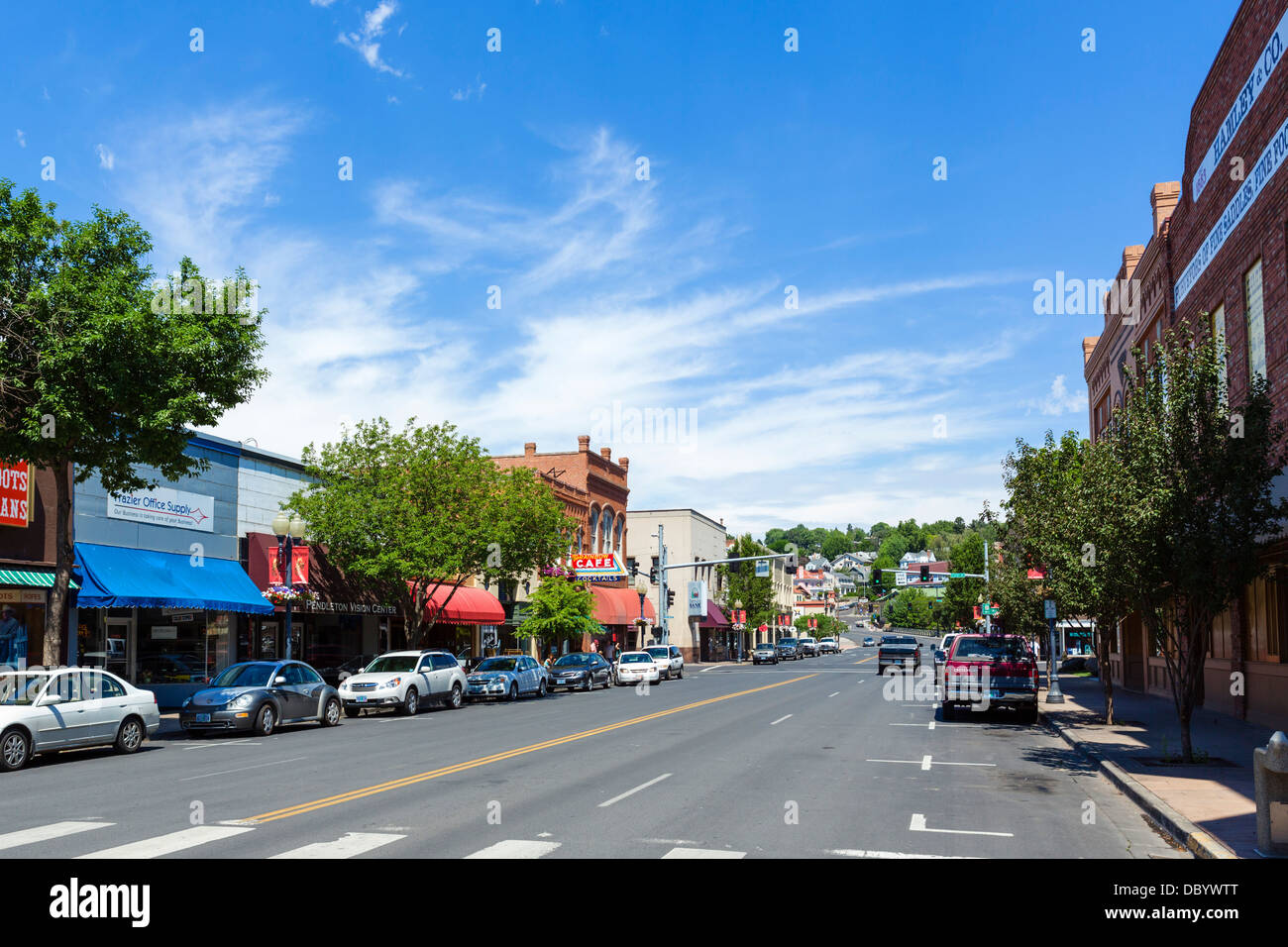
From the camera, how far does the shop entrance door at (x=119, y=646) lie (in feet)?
82.1

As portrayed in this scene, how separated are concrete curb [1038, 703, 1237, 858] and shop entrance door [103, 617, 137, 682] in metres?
21.3

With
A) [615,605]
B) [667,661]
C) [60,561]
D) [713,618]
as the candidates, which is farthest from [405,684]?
[713,618]

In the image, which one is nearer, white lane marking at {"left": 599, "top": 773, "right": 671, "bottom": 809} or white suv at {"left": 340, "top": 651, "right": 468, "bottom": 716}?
white lane marking at {"left": 599, "top": 773, "right": 671, "bottom": 809}

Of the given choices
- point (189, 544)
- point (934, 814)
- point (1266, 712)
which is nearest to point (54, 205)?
point (189, 544)

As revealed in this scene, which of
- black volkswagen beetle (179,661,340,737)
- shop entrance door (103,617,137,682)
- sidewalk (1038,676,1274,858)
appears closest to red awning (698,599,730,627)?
Result: sidewalk (1038,676,1274,858)

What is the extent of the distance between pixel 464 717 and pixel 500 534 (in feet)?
26.5

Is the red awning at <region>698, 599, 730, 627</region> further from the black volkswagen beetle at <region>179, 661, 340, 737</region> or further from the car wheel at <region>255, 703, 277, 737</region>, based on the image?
the car wheel at <region>255, 703, 277, 737</region>

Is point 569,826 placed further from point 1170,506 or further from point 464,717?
point 464,717

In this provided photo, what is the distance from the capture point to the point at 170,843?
30.3ft

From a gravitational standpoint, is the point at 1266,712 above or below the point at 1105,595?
below

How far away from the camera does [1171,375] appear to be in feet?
50.1

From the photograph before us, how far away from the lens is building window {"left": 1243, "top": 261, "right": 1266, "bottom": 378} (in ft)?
64.1

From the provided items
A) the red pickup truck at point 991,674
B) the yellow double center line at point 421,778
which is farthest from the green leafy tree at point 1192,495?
the yellow double center line at point 421,778

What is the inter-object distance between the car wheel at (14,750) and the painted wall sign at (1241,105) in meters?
22.9
